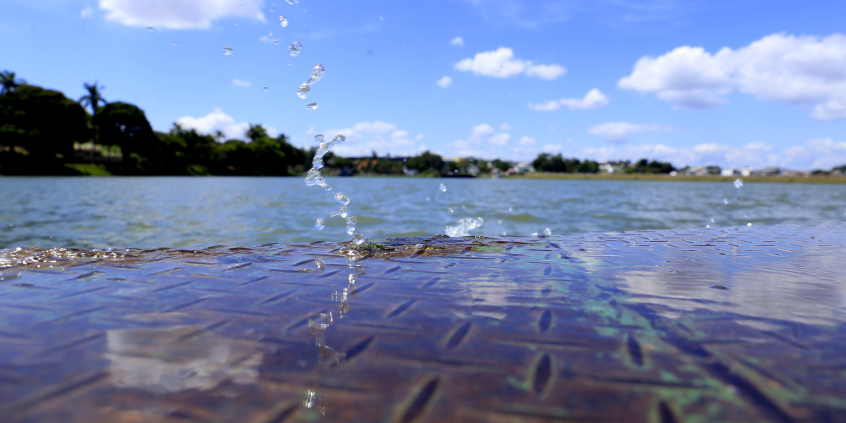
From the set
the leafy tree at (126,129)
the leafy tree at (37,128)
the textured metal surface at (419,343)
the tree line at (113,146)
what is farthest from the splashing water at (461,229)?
the leafy tree at (126,129)

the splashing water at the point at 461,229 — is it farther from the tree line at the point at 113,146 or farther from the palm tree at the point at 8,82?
the palm tree at the point at 8,82

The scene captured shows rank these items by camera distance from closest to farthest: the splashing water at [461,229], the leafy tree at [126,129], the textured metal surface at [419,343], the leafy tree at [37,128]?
the textured metal surface at [419,343], the splashing water at [461,229], the leafy tree at [37,128], the leafy tree at [126,129]

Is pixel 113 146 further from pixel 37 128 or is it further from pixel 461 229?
pixel 461 229

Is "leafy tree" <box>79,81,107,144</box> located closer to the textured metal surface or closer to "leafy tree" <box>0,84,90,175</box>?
"leafy tree" <box>0,84,90,175</box>

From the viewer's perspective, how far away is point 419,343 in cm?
210

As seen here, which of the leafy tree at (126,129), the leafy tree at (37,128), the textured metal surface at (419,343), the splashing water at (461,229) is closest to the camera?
the textured metal surface at (419,343)

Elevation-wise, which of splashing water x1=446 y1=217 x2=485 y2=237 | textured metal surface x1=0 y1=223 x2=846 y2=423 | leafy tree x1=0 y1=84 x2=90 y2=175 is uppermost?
leafy tree x1=0 y1=84 x2=90 y2=175

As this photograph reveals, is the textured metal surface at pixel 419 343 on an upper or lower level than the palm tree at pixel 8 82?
lower

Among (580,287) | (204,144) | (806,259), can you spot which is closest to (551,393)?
(580,287)

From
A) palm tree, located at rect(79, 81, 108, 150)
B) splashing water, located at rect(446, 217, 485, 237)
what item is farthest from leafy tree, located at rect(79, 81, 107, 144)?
splashing water, located at rect(446, 217, 485, 237)

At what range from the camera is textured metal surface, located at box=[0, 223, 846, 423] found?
156 centimetres

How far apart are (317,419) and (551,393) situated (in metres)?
0.78

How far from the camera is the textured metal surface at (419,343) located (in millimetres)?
1564

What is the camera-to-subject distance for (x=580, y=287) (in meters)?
3.17
